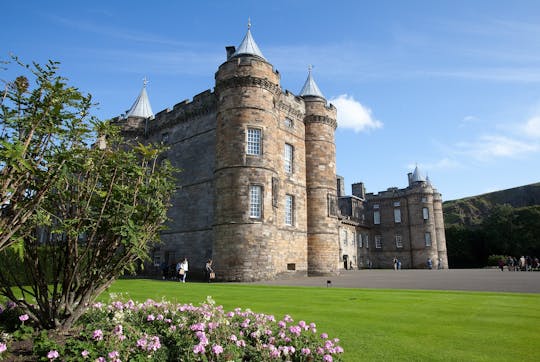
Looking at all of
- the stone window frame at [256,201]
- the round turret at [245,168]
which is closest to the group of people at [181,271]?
the round turret at [245,168]

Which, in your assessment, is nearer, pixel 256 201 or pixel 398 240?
pixel 256 201

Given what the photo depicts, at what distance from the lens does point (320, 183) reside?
31.0 m

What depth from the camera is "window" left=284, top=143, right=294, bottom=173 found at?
29.5 metres

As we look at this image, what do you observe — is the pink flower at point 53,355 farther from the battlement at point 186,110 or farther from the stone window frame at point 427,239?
the stone window frame at point 427,239

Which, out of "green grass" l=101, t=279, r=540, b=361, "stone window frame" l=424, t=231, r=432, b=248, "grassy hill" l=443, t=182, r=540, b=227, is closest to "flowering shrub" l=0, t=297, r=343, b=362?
"green grass" l=101, t=279, r=540, b=361

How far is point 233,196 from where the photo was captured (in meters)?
23.0

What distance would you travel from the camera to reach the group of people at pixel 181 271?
70.9 ft

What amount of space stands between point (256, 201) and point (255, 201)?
0.21 ft

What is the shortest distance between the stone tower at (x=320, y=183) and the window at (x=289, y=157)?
193 centimetres

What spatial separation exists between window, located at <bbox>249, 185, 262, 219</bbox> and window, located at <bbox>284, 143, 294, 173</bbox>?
602 centimetres

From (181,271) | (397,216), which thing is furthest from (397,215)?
(181,271)

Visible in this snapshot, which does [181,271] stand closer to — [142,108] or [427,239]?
[142,108]

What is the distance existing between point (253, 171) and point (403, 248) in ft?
125

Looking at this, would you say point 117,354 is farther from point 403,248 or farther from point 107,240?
point 403,248
